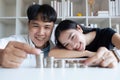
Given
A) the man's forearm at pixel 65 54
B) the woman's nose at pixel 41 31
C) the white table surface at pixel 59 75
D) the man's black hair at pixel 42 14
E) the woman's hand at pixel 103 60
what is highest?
the man's black hair at pixel 42 14

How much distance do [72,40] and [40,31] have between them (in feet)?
0.99

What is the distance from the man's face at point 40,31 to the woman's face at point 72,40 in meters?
0.20

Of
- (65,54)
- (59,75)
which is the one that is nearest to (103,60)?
(59,75)

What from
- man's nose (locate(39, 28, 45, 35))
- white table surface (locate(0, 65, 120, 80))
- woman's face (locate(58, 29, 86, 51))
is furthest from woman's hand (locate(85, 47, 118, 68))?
man's nose (locate(39, 28, 45, 35))

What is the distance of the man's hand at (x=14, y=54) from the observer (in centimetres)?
58

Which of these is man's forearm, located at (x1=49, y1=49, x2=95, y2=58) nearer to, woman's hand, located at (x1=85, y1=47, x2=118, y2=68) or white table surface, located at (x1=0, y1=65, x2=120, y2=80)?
woman's hand, located at (x1=85, y1=47, x2=118, y2=68)

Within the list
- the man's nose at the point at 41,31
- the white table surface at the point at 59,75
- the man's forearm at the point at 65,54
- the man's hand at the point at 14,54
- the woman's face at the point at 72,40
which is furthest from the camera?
the man's nose at the point at 41,31

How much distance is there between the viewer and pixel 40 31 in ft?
4.60

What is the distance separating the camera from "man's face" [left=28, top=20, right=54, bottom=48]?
4.62 ft

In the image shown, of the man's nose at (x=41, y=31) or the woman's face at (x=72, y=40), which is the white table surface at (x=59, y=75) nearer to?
the woman's face at (x=72, y=40)

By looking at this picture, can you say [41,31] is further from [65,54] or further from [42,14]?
[65,54]

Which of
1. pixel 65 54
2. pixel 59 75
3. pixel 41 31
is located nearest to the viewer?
pixel 59 75

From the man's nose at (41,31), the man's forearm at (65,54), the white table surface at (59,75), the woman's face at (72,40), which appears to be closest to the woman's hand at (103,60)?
the white table surface at (59,75)

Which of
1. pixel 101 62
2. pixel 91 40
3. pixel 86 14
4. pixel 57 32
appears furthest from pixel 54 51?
pixel 86 14
